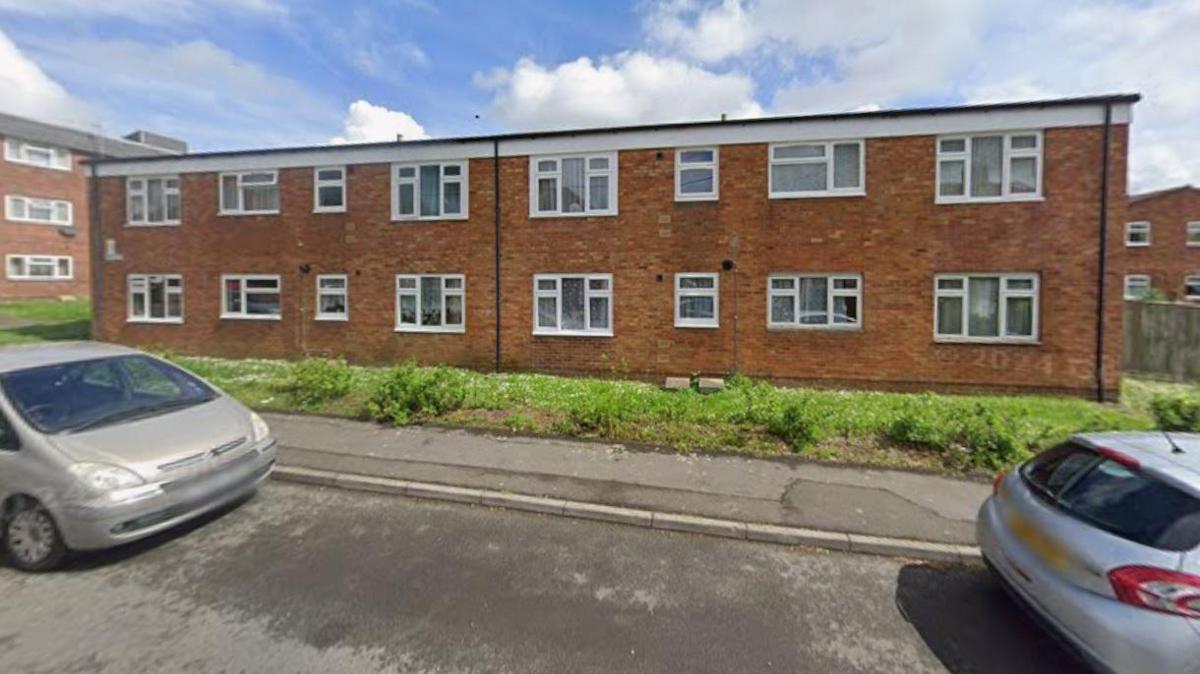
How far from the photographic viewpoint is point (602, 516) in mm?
4703

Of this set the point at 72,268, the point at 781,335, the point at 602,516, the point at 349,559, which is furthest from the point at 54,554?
the point at 72,268

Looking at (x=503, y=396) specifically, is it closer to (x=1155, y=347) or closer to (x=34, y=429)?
(x=34, y=429)

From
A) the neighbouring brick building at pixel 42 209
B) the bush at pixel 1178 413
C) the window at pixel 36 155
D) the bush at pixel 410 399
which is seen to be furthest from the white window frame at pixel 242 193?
the window at pixel 36 155

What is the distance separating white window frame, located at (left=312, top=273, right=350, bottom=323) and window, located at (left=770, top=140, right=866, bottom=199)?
9797mm

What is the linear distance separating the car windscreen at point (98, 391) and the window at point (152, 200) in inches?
461

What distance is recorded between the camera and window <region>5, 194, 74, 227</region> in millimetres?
25016

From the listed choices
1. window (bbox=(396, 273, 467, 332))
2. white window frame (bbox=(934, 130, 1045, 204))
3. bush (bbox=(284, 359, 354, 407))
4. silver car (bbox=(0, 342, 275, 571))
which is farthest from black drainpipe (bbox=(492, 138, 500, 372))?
white window frame (bbox=(934, 130, 1045, 204))

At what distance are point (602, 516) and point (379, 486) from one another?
225 centimetres

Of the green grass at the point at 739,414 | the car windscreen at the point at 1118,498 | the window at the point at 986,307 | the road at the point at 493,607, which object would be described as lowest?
the road at the point at 493,607

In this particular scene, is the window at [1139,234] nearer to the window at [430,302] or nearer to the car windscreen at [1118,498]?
the window at [430,302]

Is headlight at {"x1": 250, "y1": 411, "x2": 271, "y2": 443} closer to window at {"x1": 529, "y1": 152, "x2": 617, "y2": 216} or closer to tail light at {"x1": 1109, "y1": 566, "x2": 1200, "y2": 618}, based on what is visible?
tail light at {"x1": 1109, "y1": 566, "x2": 1200, "y2": 618}

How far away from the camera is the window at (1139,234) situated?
26.4 meters

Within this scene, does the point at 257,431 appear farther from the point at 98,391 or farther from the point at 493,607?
the point at 493,607

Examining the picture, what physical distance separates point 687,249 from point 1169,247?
29.4m
